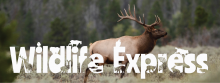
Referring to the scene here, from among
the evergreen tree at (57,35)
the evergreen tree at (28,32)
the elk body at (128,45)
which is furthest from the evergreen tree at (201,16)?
the evergreen tree at (28,32)

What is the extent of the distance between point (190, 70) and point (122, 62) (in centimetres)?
245

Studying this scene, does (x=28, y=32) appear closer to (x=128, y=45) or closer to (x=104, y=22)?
(x=104, y=22)

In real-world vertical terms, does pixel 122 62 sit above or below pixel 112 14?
below

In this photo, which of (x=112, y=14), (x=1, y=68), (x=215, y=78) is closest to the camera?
(x=1, y=68)

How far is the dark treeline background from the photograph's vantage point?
29703 mm

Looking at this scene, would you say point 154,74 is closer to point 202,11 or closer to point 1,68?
point 1,68

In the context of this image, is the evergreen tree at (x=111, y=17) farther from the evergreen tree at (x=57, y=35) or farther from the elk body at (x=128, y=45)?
the elk body at (x=128, y=45)

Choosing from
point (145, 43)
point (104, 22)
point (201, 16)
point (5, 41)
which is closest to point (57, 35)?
point (104, 22)

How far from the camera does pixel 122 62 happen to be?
21.9 ft

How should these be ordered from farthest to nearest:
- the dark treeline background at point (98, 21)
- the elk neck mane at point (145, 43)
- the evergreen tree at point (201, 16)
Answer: the dark treeline background at point (98, 21) < the evergreen tree at point (201, 16) < the elk neck mane at point (145, 43)

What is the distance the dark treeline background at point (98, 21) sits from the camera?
29703 mm

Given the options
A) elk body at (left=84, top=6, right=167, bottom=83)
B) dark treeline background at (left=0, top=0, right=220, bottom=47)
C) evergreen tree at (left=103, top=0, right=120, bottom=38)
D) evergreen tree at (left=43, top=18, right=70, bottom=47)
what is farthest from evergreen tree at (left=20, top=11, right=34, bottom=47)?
elk body at (left=84, top=6, right=167, bottom=83)

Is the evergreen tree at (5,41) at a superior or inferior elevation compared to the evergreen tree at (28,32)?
inferior

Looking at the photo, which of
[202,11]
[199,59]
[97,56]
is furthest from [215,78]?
[202,11]
